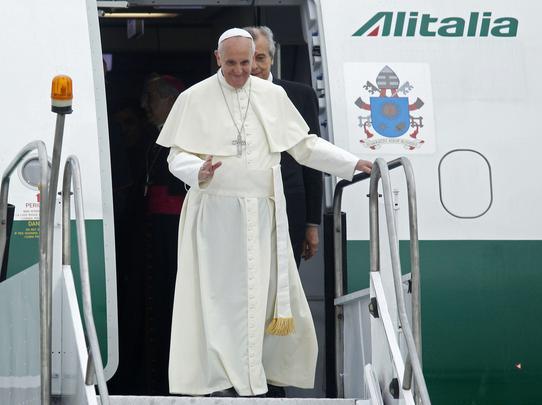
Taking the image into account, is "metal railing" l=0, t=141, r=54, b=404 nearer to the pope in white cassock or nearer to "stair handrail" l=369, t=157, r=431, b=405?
the pope in white cassock

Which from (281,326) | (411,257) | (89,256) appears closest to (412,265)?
(411,257)

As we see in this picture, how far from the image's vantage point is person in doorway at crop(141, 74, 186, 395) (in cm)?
720

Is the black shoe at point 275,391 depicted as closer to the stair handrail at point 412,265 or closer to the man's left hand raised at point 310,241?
the man's left hand raised at point 310,241

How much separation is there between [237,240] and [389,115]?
1.46m

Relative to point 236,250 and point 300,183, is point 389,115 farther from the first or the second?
point 236,250

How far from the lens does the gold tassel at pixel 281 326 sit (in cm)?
567

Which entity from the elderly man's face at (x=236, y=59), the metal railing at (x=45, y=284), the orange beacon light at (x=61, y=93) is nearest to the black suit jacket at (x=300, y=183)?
the elderly man's face at (x=236, y=59)

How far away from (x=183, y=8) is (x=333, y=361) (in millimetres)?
3273

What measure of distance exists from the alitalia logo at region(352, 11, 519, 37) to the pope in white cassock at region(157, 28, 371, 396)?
119 centimetres

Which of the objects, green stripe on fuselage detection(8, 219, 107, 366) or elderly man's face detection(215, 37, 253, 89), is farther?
green stripe on fuselage detection(8, 219, 107, 366)

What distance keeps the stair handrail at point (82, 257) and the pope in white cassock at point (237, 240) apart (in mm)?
535

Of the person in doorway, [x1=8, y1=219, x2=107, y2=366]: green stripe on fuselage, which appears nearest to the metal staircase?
[x1=8, y1=219, x2=107, y2=366]: green stripe on fuselage

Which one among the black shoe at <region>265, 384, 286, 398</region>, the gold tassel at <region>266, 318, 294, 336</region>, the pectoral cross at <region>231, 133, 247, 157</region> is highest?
the pectoral cross at <region>231, 133, 247, 157</region>

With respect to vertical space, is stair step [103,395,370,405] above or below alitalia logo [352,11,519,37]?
below
